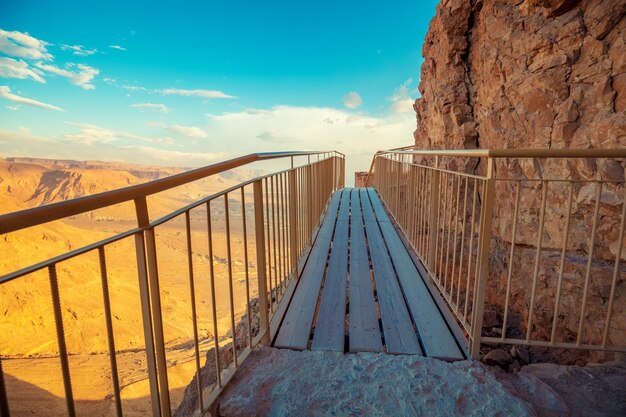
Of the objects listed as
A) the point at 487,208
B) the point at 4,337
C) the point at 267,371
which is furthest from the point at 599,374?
the point at 4,337

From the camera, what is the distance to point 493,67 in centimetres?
1050

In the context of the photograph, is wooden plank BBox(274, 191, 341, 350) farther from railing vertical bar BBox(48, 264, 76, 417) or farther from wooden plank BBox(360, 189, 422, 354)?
railing vertical bar BBox(48, 264, 76, 417)

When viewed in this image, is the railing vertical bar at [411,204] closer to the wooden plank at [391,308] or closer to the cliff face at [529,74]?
the wooden plank at [391,308]

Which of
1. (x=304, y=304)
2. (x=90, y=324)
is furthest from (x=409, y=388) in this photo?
(x=90, y=324)

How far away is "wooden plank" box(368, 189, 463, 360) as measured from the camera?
2.16 metres

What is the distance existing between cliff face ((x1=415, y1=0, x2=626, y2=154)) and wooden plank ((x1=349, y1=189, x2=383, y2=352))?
6.10m

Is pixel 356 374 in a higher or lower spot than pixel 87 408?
higher

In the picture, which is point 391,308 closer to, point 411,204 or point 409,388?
point 409,388

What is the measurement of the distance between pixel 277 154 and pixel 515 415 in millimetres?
2333

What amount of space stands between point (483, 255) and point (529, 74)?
9.59 metres

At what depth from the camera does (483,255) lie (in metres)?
2.03

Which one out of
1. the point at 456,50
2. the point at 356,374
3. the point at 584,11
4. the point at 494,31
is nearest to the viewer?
the point at 356,374

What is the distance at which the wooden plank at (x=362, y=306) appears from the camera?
7.41 feet

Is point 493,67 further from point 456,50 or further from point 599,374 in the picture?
point 599,374
